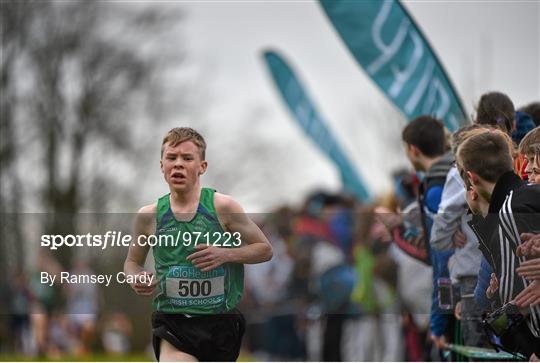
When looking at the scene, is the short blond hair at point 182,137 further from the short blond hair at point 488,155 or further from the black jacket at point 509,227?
the black jacket at point 509,227

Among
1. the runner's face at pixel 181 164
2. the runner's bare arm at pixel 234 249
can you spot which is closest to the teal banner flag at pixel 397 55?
the runner's bare arm at pixel 234 249

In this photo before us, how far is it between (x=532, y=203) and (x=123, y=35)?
110ft

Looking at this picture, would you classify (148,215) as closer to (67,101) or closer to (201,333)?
(201,333)

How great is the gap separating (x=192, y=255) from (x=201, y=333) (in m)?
0.49

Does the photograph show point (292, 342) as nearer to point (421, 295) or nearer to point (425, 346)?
point (425, 346)

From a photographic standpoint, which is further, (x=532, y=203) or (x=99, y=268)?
(x=99, y=268)

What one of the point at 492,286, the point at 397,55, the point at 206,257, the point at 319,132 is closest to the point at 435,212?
the point at 492,286

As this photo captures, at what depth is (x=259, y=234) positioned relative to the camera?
807cm

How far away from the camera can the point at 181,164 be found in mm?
7980

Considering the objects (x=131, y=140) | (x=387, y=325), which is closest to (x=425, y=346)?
(x=387, y=325)

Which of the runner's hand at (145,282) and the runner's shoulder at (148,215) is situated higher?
the runner's shoulder at (148,215)

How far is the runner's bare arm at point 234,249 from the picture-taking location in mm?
7895

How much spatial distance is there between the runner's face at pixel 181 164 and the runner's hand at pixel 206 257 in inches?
14.4

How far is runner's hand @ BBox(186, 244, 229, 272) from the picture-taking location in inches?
310
